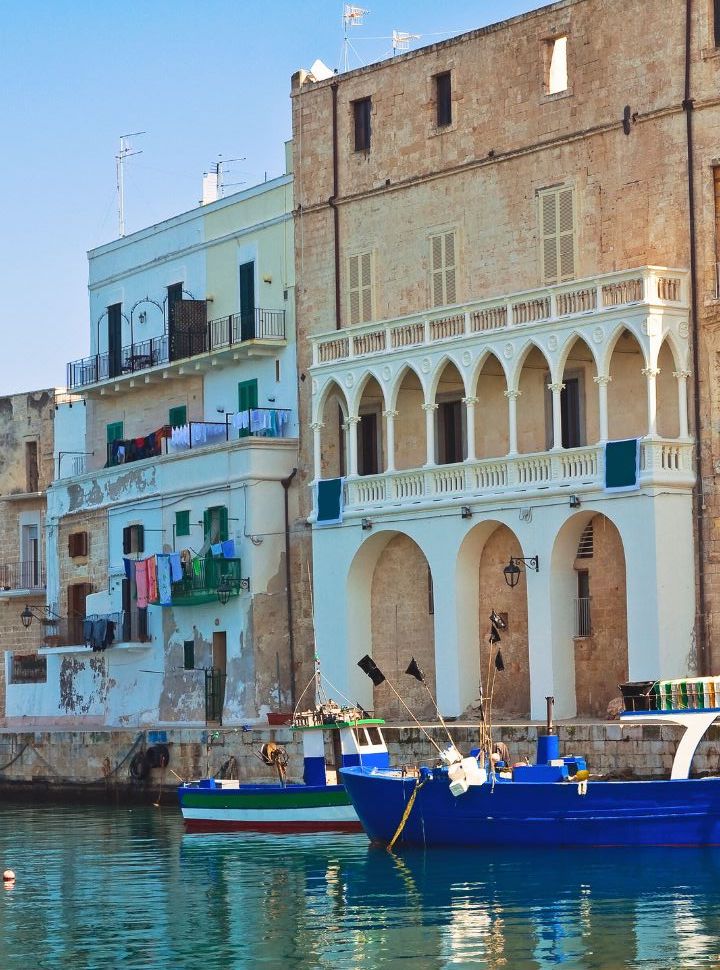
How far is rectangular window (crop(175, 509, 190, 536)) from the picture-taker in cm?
5366

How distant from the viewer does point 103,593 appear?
56.9 meters

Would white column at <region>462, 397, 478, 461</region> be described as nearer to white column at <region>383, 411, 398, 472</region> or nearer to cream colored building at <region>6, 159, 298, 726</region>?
white column at <region>383, 411, 398, 472</region>

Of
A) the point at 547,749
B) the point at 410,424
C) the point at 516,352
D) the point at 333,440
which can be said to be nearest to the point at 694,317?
the point at 516,352

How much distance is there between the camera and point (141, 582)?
5438 cm

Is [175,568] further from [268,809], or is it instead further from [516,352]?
[268,809]

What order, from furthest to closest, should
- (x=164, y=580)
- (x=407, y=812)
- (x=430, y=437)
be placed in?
(x=164, y=580), (x=430, y=437), (x=407, y=812)

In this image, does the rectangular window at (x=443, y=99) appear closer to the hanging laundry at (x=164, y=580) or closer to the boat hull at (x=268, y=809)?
the hanging laundry at (x=164, y=580)

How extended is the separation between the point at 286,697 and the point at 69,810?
575 cm

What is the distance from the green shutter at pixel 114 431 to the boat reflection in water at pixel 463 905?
22904 millimetres

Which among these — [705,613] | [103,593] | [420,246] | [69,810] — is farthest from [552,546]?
[103,593]

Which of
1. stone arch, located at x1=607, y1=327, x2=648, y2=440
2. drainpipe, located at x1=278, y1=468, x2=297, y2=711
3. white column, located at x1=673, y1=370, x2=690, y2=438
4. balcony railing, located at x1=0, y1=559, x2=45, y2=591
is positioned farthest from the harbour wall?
balcony railing, located at x1=0, y1=559, x2=45, y2=591

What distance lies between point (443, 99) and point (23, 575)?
20.7 m

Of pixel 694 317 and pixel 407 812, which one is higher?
pixel 694 317

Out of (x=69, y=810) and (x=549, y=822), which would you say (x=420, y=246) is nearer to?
(x=69, y=810)
